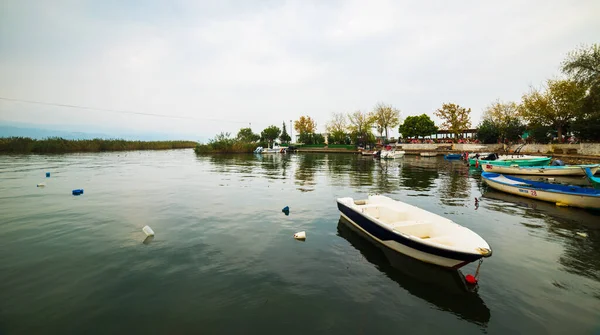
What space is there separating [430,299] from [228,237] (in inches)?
266

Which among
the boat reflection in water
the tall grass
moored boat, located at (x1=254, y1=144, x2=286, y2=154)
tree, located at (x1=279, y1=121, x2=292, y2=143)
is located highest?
tree, located at (x1=279, y1=121, x2=292, y2=143)

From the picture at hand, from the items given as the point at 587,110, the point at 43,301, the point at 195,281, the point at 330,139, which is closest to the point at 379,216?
the point at 195,281

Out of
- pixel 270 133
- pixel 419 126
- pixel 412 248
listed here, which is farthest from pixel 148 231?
pixel 270 133

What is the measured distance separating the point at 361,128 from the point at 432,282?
85106 millimetres

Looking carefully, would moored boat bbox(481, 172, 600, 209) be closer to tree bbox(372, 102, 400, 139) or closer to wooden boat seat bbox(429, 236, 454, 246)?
wooden boat seat bbox(429, 236, 454, 246)

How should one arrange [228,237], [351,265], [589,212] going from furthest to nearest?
[589,212], [228,237], [351,265]

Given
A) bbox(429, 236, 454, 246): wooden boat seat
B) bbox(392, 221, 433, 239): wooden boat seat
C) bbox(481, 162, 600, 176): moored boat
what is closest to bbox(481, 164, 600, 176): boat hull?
bbox(481, 162, 600, 176): moored boat

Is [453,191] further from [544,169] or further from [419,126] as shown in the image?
[419,126]

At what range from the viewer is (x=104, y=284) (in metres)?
6.61

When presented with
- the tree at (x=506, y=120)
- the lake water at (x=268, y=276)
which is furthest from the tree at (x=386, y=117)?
the lake water at (x=268, y=276)

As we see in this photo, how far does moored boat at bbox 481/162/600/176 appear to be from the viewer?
22.4 m

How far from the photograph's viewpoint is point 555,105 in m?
43.6

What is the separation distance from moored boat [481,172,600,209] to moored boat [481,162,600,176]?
7.14 metres

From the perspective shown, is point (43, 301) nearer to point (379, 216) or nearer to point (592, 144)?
point (379, 216)
